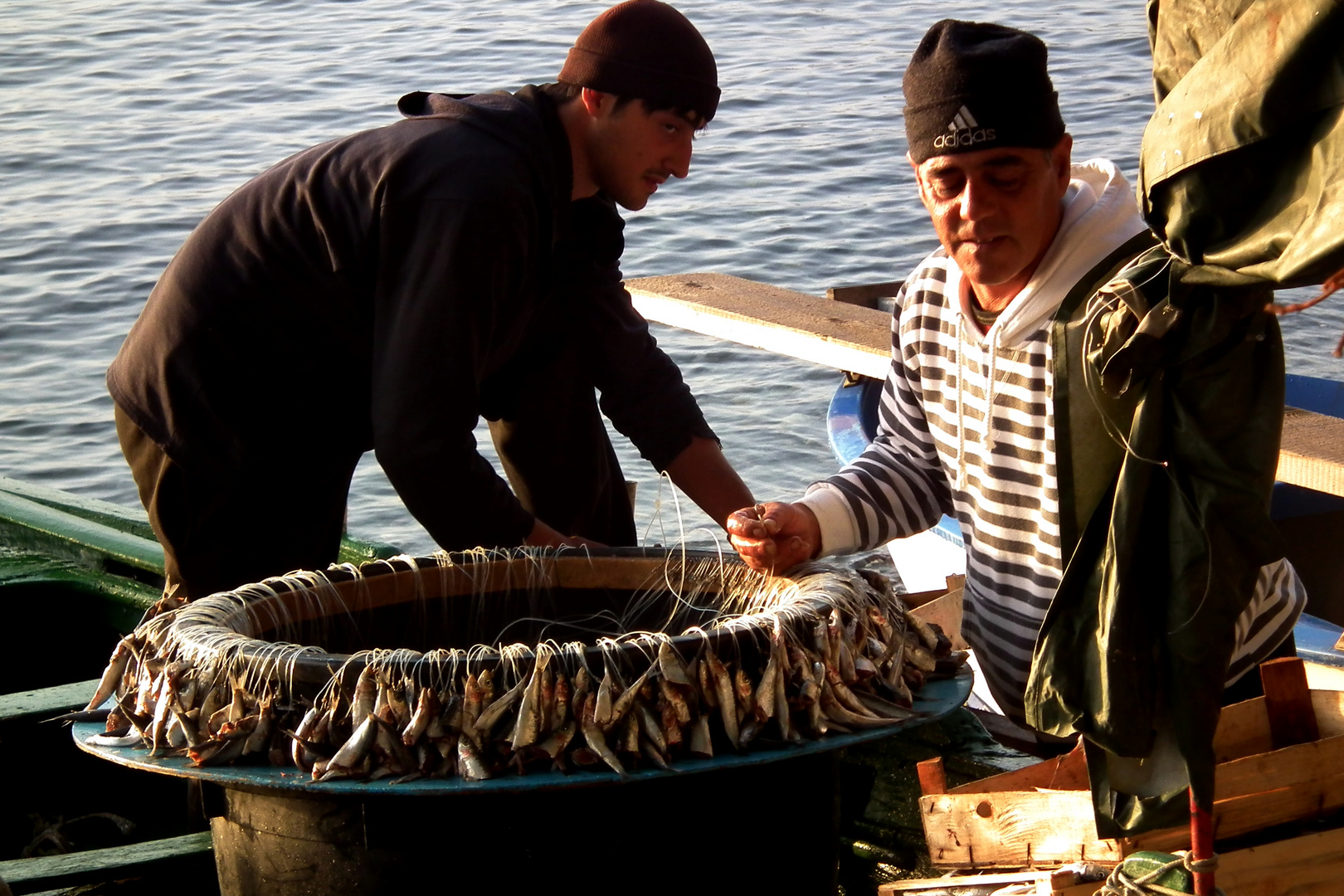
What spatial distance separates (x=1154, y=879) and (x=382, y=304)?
1.72m

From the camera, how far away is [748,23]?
47.6ft

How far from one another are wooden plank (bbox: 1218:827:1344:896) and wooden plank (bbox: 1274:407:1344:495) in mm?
2169

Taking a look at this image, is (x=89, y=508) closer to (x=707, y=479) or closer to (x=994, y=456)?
(x=707, y=479)

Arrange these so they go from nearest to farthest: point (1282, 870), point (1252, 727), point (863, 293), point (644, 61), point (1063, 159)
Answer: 1. point (1282, 870)
2. point (1252, 727)
3. point (1063, 159)
4. point (644, 61)
5. point (863, 293)

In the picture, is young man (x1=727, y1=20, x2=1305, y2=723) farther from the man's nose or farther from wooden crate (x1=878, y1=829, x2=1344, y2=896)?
the man's nose

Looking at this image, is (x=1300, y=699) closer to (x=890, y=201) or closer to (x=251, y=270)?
(x=251, y=270)

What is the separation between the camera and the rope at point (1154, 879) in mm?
1740

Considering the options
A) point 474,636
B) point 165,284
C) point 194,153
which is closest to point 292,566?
point 165,284

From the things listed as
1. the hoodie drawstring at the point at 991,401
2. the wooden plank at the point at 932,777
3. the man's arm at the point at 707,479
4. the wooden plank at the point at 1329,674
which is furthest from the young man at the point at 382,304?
the wooden plank at the point at 1329,674

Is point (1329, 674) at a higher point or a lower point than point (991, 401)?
lower

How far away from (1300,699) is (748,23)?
13.1 metres

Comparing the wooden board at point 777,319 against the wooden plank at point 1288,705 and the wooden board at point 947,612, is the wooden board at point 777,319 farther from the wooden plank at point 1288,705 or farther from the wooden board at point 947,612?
the wooden plank at point 1288,705

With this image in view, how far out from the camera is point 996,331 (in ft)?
8.11

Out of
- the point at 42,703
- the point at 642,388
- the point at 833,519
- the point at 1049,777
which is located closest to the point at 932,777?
the point at 1049,777
